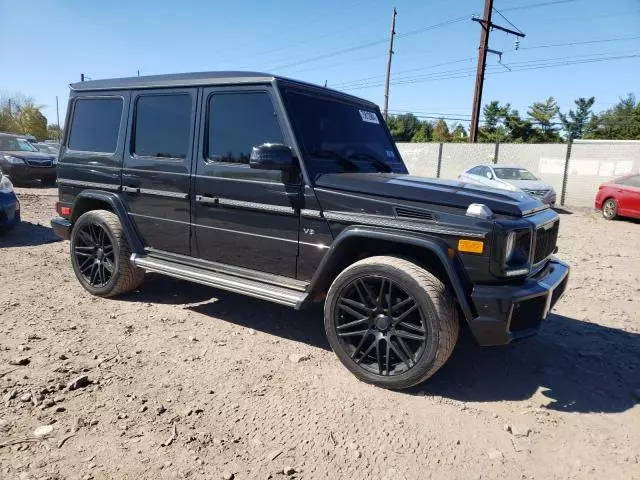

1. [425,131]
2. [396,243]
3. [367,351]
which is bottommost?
[367,351]

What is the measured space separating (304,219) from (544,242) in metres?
1.75

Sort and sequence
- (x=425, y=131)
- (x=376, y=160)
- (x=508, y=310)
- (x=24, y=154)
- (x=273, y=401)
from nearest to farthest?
(x=508, y=310) → (x=273, y=401) → (x=376, y=160) → (x=24, y=154) → (x=425, y=131)

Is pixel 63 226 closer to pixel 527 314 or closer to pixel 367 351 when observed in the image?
pixel 367 351

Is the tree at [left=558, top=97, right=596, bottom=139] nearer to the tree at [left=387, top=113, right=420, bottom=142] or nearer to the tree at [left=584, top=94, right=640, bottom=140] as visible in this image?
the tree at [left=584, top=94, right=640, bottom=140]

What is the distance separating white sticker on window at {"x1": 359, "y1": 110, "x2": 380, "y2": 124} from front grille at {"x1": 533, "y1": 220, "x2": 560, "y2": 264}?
6.18 ft

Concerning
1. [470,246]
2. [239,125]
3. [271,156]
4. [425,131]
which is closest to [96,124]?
[239,125]

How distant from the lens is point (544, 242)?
11.3 feet

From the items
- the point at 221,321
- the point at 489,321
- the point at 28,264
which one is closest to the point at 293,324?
the point at 221,321

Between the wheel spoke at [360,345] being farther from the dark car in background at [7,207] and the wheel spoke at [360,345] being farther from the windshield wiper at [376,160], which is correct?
the dark car in background at [7,207]

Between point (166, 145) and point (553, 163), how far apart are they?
16.2 m

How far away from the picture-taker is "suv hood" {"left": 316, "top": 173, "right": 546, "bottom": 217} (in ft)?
9.98

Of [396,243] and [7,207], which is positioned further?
[7,207]

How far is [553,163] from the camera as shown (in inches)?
671

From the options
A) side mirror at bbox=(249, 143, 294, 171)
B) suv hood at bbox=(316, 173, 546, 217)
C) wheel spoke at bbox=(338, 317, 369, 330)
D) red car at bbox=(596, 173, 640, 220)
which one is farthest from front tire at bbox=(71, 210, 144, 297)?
red car at bbox=(596, 173, 640, 220)
